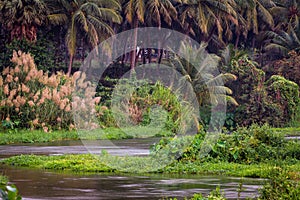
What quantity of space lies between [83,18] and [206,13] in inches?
384

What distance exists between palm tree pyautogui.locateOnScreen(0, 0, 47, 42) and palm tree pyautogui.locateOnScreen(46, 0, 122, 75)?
5.22ft

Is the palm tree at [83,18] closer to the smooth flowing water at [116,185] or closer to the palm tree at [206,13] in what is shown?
the palm tree at [206,13]

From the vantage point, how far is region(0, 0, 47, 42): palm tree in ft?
108

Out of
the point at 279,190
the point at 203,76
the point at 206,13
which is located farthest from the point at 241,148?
the point at 206,13

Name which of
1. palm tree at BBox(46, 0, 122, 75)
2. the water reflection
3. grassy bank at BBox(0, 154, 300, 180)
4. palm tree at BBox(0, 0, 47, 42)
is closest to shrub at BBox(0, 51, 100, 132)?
palm tree at BBox(0, 0, 47, 42)

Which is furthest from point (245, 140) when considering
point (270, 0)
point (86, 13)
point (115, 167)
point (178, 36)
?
point (270, 0)

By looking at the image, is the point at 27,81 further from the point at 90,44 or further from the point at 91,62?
the point at 91,62

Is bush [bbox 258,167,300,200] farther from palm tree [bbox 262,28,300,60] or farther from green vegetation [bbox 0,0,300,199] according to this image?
palm tree [bbox 262,28,300,60]

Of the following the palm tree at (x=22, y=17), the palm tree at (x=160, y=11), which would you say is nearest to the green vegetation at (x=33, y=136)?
the palm tree at (x=22, y=17)

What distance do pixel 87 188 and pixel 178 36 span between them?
3347cm

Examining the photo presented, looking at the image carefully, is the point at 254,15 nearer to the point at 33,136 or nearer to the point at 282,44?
the point at 282,44

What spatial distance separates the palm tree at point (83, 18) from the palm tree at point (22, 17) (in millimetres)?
1592

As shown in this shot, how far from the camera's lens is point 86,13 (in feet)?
120

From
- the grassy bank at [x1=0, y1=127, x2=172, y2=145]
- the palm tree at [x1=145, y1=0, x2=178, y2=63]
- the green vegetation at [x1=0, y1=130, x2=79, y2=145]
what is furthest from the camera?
the palm tree at [x1=145, y1=0, x2=178, y2=63]
